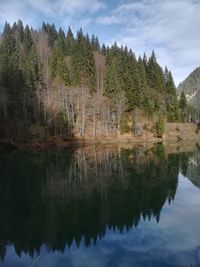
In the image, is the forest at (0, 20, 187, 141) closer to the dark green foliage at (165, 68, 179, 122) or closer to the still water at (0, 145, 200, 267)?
the dark green foliage at (165, 68, 179, 122)

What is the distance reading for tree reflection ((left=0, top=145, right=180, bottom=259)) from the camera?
19031 mm

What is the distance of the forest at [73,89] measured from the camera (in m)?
84.3

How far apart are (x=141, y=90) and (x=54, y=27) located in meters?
65.8

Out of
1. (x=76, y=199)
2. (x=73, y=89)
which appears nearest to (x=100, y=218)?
(x=76, y=199)

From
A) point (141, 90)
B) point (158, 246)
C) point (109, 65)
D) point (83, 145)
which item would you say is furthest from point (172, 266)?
point (109, 65)

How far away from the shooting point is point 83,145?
81.9 m

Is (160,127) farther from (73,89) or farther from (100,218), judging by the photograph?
(100,218)

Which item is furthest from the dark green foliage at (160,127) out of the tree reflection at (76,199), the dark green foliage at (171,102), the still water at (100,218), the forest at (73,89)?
the still water at (100,218)

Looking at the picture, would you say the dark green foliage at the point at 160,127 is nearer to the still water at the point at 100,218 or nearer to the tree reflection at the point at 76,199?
the tree reflection at the point at 76,199

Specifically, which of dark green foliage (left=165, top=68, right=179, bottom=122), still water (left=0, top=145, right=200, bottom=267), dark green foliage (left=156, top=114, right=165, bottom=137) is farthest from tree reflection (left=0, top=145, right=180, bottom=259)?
dark green foliage (left=165, top=68, right=179, bottom=122)

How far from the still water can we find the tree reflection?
54mm

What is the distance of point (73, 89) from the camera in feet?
311

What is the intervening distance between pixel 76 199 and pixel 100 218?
613cm

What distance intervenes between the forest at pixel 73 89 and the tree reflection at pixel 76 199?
118 ft
